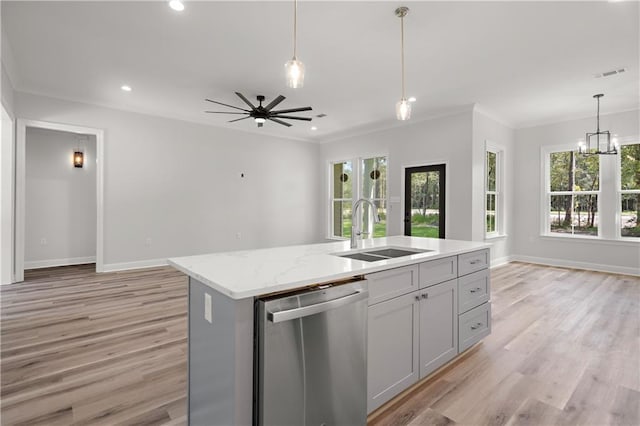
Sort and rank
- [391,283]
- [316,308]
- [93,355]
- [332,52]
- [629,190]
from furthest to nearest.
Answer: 1. [629,190]
2. [332,52]
3. [93,355]
4. [391,283]
5. [316,308]

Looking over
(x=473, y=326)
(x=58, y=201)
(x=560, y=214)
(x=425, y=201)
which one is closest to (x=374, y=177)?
(x=425, y=201)

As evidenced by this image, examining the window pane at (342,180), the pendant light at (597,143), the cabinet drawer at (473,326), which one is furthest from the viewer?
the window pane at (342,180)

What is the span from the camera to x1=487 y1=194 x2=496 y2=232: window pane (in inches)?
245

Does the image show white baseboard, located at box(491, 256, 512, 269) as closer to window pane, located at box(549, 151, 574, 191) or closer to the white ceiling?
window pane, located at box(549, 151, 574, 191)

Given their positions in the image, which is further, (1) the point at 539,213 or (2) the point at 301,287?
(1) the point at 539,213

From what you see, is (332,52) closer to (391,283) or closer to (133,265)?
(391,283)

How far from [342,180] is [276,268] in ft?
21.6

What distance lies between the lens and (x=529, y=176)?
21.3ft

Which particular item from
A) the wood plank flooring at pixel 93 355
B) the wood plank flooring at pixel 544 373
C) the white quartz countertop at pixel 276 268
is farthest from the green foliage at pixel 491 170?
the wood plank flooring at pixel 93 355

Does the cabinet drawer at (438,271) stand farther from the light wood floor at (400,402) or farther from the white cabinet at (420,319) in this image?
the light wood floor at (400,402)

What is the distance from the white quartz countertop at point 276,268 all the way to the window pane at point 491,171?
4.46m

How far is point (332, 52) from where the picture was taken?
3590 mm

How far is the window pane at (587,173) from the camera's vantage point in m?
5.81

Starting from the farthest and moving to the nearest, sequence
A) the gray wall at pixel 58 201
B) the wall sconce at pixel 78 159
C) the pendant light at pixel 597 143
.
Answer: the wall sconce at pixel 78 159
the gray wall at pixel 58 201
the pendant light at pixel 597 143
